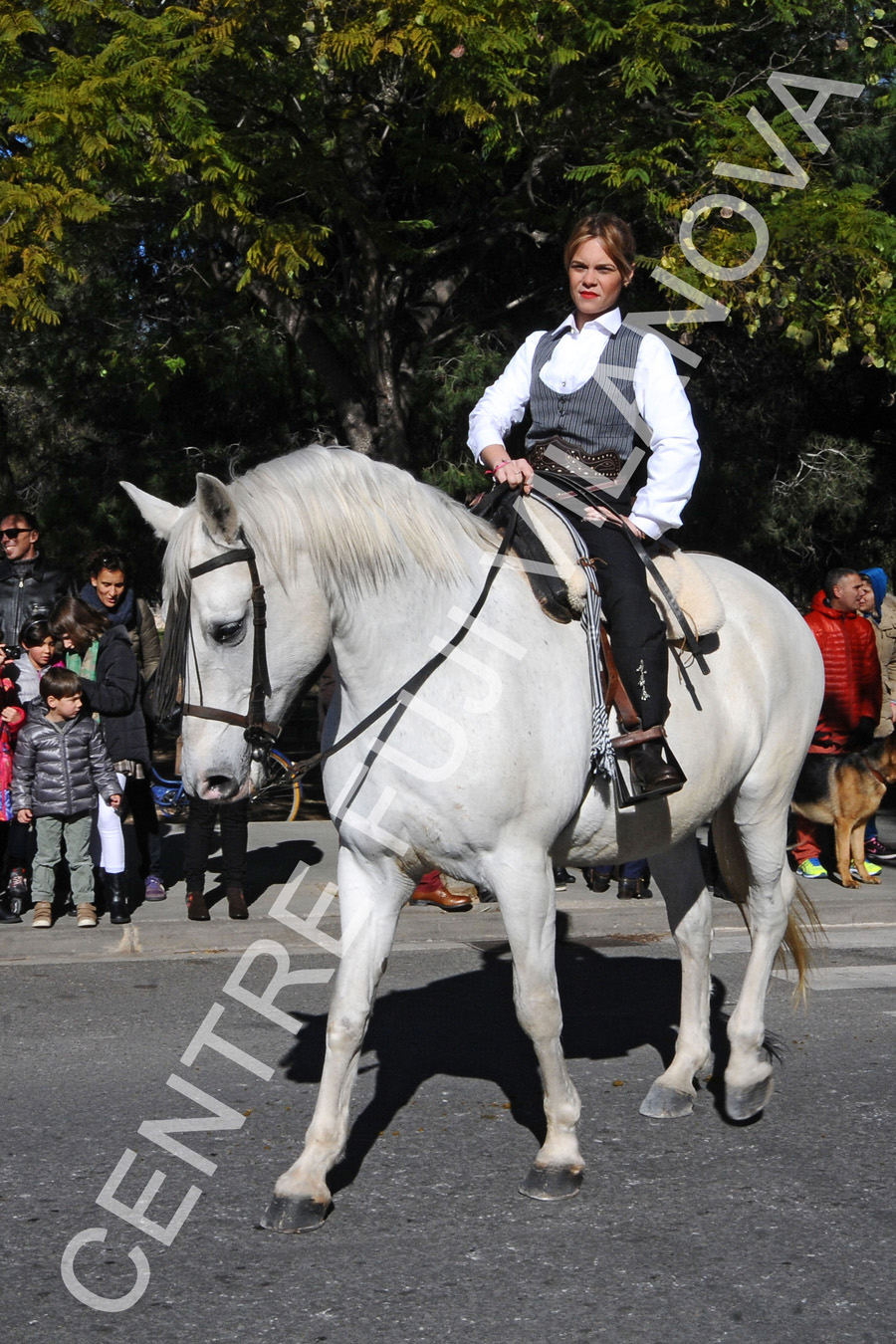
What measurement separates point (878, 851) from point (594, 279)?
24.1 feet

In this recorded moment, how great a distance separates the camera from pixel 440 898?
8867 millimetres

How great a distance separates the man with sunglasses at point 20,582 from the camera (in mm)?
9242

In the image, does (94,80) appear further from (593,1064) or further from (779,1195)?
(779,1195)

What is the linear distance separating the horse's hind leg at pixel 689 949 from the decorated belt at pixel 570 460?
1503mm

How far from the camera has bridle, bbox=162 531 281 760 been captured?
12.5 ft

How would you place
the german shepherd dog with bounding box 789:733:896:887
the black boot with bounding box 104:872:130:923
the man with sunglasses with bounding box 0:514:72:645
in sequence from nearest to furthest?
the black boot with bounding box 104:872:130:923, the man with sunglasses with bounding box 0:514:72:645, the german shepherd dog with bounding box 789:733:896:887

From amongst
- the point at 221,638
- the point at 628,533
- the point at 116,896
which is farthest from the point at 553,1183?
the point at 116,896

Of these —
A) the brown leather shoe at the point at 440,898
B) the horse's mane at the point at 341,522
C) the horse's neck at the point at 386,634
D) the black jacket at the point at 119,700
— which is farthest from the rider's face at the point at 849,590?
the horse's neck at the point at 386,634

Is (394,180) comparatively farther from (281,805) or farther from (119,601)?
(281,805)

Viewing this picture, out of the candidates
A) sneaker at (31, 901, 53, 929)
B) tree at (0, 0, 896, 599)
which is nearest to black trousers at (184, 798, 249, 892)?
sneaker at (31, 901, 53, 929)

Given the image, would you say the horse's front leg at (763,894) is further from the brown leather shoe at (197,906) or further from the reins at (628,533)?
the brown leather shoe at (197,906)

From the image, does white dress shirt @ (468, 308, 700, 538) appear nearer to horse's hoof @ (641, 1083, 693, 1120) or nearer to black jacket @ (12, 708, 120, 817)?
horse's hoof @ (641, 1083, 693, 1120)

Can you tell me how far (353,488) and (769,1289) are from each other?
245cm

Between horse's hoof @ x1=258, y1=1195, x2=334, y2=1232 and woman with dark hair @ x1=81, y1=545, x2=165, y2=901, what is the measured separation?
510 cm
